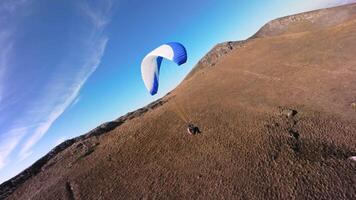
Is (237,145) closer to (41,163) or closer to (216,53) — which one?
(41,163)

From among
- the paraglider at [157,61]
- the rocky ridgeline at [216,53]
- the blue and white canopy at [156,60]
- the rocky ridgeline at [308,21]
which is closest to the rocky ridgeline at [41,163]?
the paraglider at [157,61]

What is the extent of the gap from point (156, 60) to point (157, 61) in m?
0.17

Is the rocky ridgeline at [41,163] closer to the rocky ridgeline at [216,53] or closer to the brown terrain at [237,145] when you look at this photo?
the brown terrain at [237,145]

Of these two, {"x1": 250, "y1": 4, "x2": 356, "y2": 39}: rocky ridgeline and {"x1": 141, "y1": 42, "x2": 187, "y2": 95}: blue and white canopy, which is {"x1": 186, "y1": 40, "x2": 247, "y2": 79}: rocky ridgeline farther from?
{"x1": 141, "y1": 42, "x2": 187, "y2": 95}: blue and white canopy

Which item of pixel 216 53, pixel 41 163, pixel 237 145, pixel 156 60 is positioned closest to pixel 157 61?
pixel 156 60

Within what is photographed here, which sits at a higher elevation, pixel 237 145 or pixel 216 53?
pixel 216 53

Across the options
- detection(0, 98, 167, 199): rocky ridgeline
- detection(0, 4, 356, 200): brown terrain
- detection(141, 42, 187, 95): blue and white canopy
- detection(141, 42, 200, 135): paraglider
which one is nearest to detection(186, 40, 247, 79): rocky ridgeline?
detection(0, 4, 356, 200): brown terrain

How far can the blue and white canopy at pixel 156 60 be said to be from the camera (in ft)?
79.5

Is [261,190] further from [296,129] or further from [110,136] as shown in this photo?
[110,136]

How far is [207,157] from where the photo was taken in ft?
81.8

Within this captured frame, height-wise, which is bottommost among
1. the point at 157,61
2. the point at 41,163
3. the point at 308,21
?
the point at 308,21

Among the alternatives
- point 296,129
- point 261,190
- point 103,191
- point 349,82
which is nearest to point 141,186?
point 103,191

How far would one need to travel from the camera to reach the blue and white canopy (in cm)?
2423

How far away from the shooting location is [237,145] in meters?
25.3
